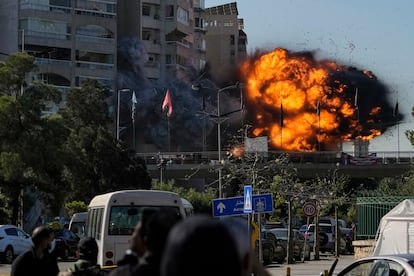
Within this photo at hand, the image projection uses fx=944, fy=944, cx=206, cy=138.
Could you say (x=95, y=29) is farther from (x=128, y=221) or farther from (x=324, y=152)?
(x=128, y=221)

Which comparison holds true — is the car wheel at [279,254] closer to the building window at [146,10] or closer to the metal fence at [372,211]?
the metal fence at [372,211]

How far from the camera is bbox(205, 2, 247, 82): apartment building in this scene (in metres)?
119

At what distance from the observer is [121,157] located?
63.9 metres

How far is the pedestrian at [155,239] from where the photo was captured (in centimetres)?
447

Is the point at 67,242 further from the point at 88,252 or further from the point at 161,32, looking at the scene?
the point at 161,32

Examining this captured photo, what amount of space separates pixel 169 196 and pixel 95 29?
80.1 metres

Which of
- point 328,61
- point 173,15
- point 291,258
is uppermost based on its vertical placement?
point 173,15

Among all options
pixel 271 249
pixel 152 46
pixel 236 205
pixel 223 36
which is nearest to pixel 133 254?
pixel 236 205

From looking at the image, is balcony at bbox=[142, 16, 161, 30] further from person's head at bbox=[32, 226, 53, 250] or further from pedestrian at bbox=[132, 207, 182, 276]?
pedestrian at bbox=[132, 207, 182, 276]

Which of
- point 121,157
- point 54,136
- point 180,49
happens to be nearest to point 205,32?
point 180,49

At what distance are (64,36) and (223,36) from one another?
34.1 metres

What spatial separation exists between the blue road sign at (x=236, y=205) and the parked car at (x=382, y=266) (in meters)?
11.0

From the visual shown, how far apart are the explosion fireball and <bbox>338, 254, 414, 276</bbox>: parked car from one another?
8253 centimetres

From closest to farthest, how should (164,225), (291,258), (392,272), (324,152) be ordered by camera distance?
1. (164,225)
2. (392,272)
3. (291,258)
4. (324,152)
